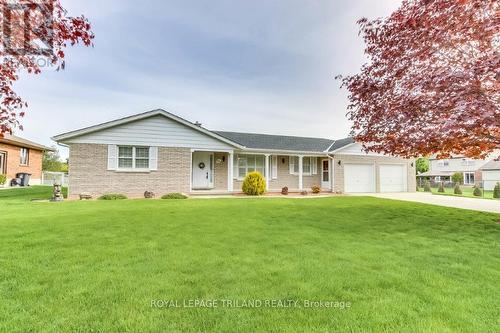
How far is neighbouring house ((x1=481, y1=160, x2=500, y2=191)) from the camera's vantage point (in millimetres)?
38372

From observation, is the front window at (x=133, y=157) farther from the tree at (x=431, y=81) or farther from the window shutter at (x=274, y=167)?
the tree at (x=431, y=81)

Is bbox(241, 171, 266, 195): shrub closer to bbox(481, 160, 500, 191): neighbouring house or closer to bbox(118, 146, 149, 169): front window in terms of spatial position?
bbox(118, 146, 149, 169): front window

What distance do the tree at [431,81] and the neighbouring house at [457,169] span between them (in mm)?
37070

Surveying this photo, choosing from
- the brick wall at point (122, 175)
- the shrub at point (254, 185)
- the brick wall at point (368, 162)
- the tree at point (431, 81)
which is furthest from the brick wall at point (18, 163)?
the tree at point (431, 81)

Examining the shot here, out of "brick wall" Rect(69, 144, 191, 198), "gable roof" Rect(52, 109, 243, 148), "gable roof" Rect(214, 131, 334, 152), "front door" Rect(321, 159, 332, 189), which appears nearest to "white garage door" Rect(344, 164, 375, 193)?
"front door" Rect(321, 159, 332, 189)

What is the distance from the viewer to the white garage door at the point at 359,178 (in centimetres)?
1997

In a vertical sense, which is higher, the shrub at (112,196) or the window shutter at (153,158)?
the window shutter at (153,158)

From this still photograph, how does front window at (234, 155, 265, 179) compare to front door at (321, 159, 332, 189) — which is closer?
front window at (234, 155, 265, 179)

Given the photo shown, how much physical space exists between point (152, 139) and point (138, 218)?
8323mm

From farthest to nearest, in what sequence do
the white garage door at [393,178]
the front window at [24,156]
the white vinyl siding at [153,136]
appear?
the front window at [24,156] < the white garage door at [393,178] < the white vinyl siding at [153,136]

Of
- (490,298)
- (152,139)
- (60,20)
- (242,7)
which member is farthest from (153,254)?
(242,7)

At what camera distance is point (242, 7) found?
1366 centimetres

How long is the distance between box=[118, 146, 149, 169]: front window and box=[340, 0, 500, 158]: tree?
35.7 feet

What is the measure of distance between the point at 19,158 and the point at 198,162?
687 inches
